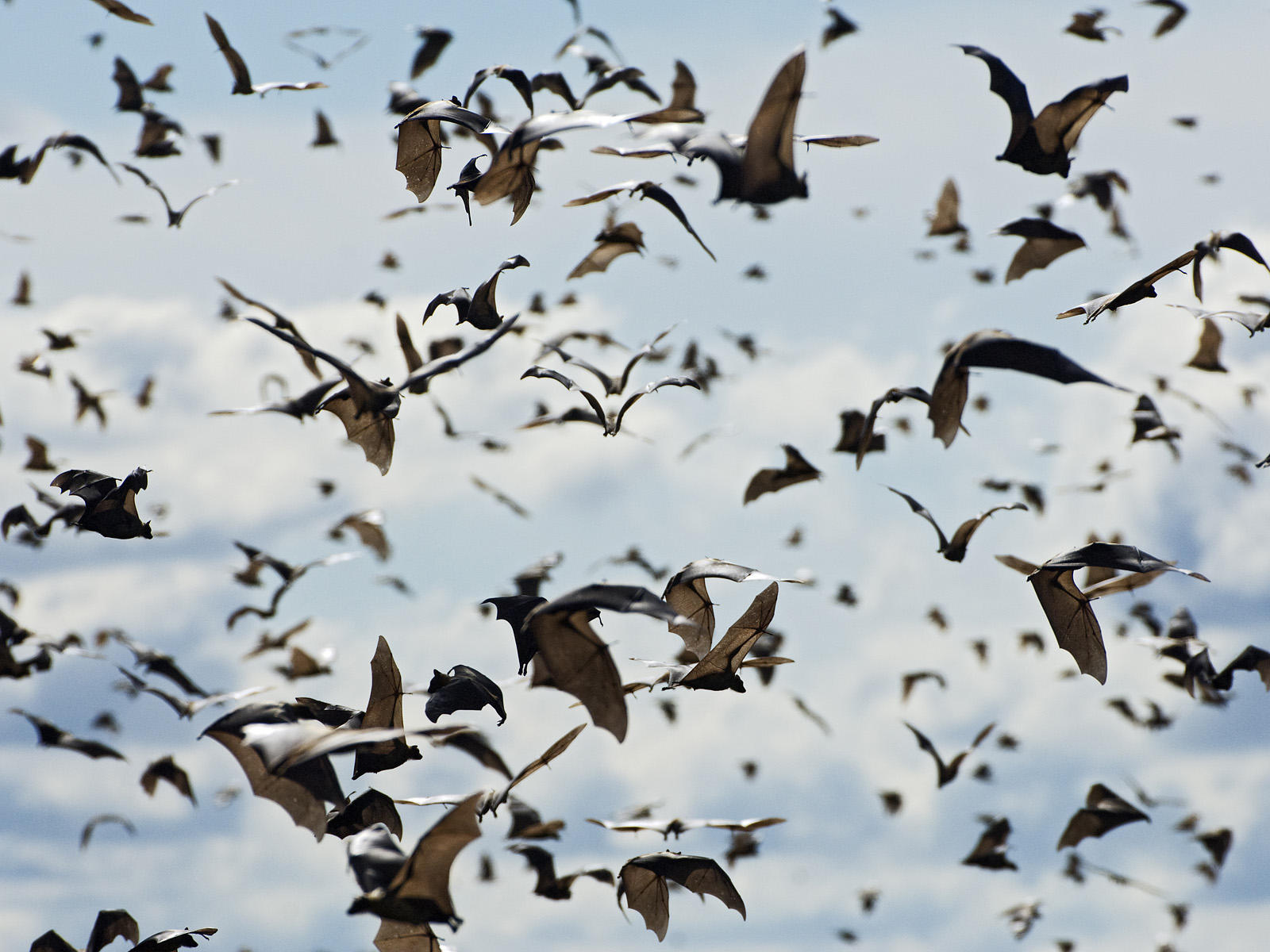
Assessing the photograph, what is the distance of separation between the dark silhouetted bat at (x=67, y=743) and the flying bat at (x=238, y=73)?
5702mm

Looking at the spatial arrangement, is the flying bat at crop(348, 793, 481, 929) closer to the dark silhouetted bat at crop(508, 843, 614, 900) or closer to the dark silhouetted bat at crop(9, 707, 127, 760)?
the dark silhouetted bat at crop(508, 843, 614, 900)

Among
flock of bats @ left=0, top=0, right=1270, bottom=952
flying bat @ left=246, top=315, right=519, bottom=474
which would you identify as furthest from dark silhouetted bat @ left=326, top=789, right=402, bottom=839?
flying bat @ left=246, top=315, right=519, bottom=474

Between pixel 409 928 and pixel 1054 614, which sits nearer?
pixel 409 928

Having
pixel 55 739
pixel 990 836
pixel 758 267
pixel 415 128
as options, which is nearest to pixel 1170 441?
pixel 990 836

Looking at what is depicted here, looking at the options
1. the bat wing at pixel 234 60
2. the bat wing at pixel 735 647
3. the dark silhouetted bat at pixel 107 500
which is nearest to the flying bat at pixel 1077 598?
the bat wing at pixel 735 647

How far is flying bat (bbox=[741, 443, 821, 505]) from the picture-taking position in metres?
8.34

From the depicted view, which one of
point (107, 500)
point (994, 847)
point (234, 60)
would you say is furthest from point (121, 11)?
point (994, 847)

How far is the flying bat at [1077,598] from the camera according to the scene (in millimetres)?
5270

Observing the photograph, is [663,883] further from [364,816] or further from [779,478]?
[779,478]

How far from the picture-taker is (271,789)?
4.71m

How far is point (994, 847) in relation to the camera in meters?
12.8

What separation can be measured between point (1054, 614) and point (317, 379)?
504 cm

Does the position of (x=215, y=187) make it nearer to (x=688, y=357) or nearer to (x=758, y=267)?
(x=688, y=357)

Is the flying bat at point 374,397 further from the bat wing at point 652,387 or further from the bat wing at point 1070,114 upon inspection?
the bat wing at point 1070,114
